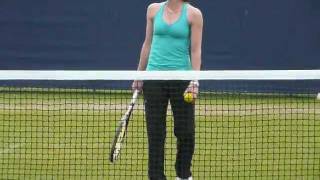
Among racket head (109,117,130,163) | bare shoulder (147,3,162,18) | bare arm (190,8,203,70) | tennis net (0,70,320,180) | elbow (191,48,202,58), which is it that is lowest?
tennis net (0,70,320,180)

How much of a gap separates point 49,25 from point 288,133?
5.55m

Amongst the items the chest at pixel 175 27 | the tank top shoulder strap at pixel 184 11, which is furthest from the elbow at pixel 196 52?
the tank top shoulder strap at pixel 184 11

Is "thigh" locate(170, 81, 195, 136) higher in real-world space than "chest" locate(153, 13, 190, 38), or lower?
lower

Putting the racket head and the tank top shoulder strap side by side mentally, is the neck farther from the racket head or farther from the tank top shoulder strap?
the racket head

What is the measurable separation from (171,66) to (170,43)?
18 cm

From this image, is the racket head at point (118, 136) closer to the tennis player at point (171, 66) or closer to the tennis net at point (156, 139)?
the tennis net at point (156, 139)

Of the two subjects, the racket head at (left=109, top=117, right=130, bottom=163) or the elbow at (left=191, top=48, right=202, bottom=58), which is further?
the racket head at (left=109, top=117, right=130, bottom=163)

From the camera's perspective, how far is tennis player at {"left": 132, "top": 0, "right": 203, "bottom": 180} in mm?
4938

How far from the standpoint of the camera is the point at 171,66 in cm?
502

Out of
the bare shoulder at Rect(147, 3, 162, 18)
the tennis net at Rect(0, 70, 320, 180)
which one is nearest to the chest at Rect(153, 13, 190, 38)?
the bare shoulder at Rect(147, 3, 162, 18)

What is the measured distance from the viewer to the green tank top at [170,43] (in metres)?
4.93

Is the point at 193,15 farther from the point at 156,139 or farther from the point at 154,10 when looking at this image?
the point at 156,139

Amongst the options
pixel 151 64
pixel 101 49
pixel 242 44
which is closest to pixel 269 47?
pixel 242 44

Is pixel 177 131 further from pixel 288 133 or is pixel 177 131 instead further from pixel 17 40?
pixel 17 40
